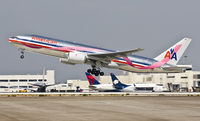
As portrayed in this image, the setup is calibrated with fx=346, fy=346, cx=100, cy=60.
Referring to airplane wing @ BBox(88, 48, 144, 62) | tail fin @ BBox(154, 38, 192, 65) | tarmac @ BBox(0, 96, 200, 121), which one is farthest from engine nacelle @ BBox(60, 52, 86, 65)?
tarmac @ BBox(0, 96, 200, 121)

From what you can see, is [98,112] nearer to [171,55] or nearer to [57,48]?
[57,48]

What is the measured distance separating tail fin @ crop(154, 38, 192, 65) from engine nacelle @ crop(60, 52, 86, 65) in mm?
15208

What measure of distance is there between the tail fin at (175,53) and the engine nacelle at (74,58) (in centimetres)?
1521

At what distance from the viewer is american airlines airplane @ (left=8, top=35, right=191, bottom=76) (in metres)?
51.9

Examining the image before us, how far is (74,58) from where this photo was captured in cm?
5275

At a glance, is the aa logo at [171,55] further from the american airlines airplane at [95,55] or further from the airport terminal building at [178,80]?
the airport terminal building at [178,80]

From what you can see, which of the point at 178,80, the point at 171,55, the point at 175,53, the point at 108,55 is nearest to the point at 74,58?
the point at 108,55

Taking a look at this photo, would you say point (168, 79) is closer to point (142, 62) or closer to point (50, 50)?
point (142, 62)

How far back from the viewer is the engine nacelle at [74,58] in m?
52.5

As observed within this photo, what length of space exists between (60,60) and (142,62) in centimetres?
1369

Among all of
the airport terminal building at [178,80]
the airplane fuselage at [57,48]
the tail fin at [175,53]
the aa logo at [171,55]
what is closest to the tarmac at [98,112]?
the airplane fuselage at [57,48]

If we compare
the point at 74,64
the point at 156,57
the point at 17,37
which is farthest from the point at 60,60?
the point at 156,57

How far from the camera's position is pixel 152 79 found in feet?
427

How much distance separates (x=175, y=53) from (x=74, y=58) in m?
20.3
